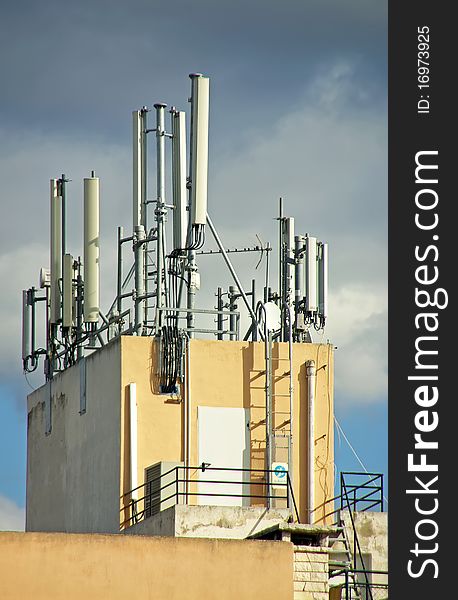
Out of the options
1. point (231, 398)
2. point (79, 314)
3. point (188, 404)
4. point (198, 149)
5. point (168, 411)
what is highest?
point (198, 149)

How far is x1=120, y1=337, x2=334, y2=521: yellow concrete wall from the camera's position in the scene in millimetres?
54375

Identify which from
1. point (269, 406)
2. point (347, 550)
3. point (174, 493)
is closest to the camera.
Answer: point (347, 550)

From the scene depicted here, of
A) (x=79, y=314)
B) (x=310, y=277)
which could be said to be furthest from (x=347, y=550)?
Answer: (x=79, y=314)

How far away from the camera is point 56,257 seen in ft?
196

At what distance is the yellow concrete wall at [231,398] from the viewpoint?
5438 cm

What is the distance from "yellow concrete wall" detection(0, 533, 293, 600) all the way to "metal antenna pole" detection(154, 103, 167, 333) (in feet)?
32.7

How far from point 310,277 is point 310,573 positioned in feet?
35.8

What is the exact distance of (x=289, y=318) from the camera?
55.1 metres

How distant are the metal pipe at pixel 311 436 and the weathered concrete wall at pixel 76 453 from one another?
4.65 m

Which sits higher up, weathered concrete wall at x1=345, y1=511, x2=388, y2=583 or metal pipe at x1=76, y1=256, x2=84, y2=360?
metal pipe at x1=76, y1=256, x2=84, y2=360

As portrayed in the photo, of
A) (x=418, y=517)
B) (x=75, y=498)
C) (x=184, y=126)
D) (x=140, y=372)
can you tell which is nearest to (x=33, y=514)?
(x=75, y=498)

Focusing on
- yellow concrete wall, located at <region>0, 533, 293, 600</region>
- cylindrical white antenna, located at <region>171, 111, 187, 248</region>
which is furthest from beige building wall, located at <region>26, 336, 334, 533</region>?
yellow concrete wall, located at <region>0, 533, 293, 600</region>

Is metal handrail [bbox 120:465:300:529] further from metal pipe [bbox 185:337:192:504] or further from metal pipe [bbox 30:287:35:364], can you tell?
metal pipe [bbox 30:287:35:364]

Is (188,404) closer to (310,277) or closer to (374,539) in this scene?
(310,277)
